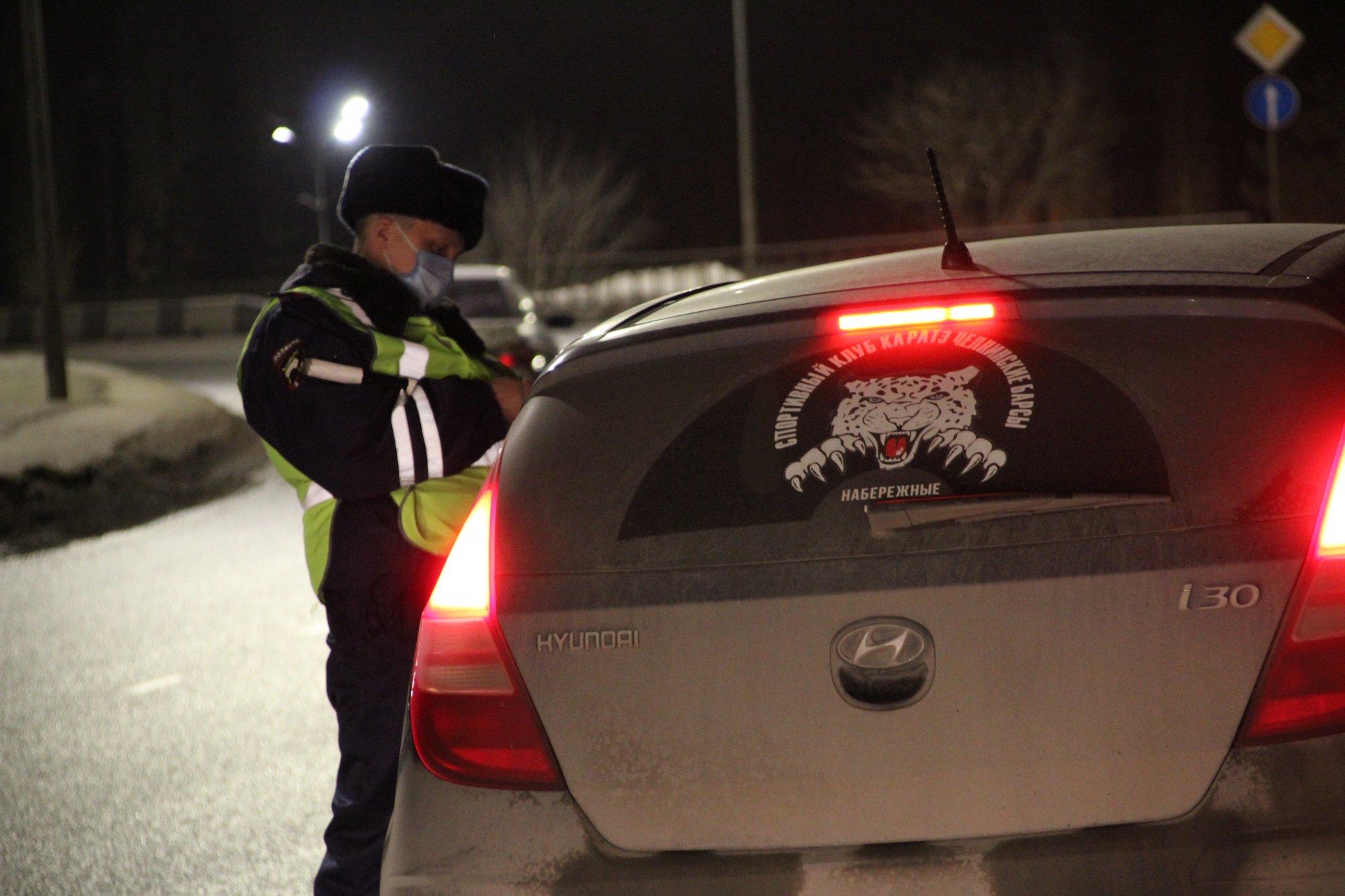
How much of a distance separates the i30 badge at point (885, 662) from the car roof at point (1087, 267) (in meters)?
0.58

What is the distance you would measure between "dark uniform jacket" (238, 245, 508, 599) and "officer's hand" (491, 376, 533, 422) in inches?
2.3

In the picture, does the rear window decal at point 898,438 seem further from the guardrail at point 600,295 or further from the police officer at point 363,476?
the guardrail at point 600,295

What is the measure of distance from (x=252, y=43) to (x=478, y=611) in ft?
201

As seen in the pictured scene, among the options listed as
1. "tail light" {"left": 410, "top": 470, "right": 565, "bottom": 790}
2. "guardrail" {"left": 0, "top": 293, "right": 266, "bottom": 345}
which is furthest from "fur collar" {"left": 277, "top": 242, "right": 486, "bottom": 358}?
"guardrail" {"left": 0, "top": 293, "right": 266, "bottom": 345}

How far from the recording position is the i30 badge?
7.85 ft

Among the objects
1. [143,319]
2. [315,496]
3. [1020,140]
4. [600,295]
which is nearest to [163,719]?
[315,496]

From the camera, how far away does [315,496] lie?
3838 mm

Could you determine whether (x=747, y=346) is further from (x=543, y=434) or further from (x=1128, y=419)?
(x=1128, y=419)

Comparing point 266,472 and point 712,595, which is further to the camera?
point 266,472

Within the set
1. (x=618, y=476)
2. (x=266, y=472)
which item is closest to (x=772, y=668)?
(x=618, y=476)

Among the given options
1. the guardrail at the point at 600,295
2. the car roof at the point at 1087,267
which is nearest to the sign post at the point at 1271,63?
the car roof at the point at 1087,267

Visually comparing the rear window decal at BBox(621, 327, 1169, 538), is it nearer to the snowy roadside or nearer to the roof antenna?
the roof antenna

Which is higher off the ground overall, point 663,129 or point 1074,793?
point 1074,793

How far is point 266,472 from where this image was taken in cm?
1403
